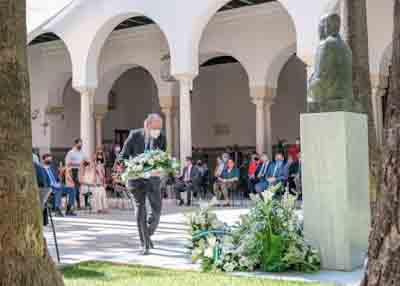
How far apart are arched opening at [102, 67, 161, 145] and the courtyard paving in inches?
523

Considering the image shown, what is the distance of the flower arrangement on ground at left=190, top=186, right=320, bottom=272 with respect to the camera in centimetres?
568

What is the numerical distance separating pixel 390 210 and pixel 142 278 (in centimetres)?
342

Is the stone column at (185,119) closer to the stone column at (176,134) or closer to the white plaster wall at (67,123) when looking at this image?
the stone column at (176,134)

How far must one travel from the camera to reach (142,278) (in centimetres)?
545

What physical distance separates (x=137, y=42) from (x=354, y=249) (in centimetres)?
1570

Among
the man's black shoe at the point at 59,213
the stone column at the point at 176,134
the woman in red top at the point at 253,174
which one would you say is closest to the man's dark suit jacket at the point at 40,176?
the man's black shoe at the point at 59,213

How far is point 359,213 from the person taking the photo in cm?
588

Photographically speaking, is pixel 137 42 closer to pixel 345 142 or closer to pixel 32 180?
pixel 345 142

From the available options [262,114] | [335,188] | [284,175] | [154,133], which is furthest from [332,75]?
[262,114]

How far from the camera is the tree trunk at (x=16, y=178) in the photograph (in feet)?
12.2

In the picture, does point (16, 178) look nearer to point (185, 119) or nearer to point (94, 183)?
point (94, 183)

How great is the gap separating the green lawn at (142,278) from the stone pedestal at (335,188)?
34.8 inches

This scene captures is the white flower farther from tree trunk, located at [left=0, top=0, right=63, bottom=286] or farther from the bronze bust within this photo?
tree trunk, located at [left=0, top=0, right=63, bottom=286]

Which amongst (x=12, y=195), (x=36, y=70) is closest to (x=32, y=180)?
(x=12, y=195)
